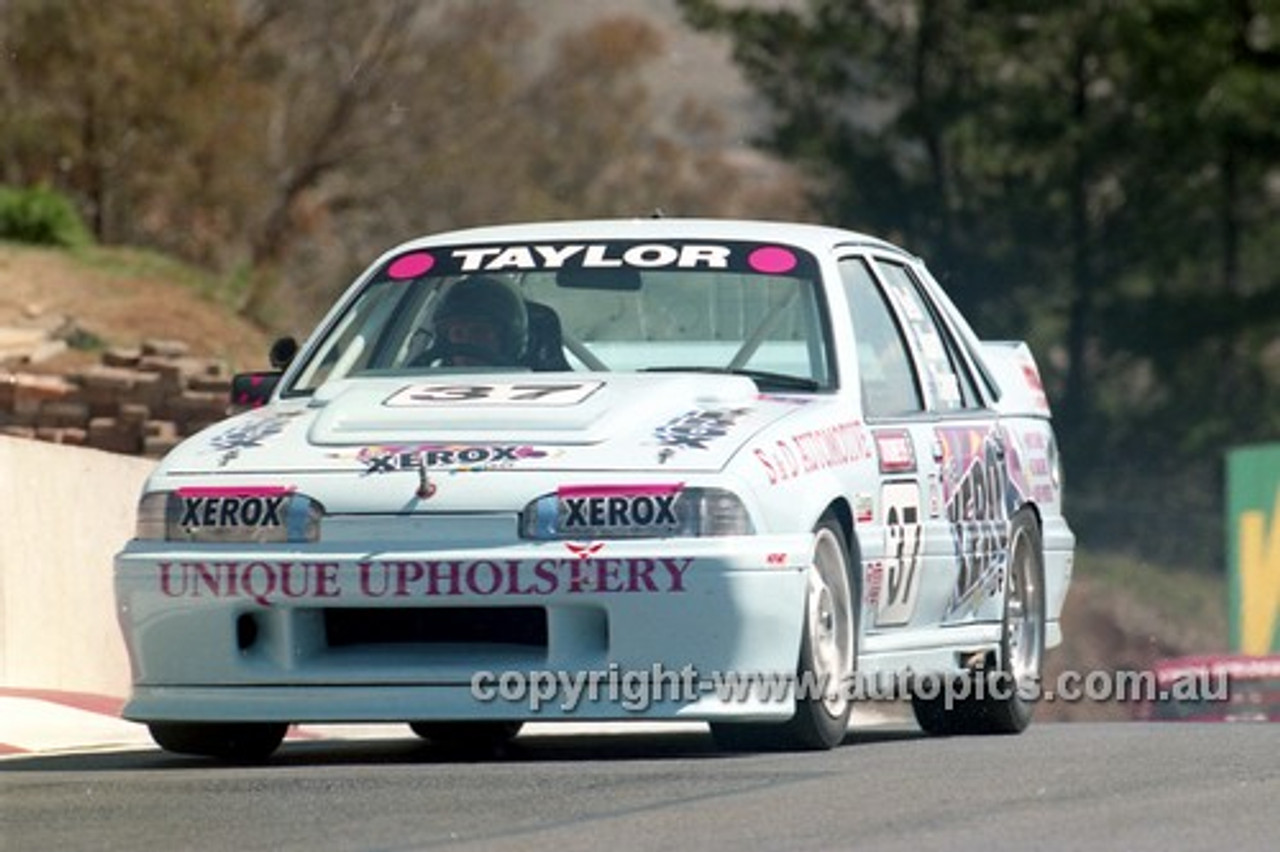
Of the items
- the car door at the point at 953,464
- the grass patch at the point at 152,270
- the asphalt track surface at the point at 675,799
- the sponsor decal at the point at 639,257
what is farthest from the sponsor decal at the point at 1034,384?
the grass patch at the point at 152,270

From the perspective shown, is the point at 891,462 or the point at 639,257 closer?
the point at 891,462

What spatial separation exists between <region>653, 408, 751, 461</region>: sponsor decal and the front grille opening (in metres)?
0.55

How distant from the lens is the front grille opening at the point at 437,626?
8.63m

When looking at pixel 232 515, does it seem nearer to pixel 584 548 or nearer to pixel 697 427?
pixel 584 548

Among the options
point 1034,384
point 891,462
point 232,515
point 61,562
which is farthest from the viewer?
point 61,562

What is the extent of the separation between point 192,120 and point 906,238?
1484cm

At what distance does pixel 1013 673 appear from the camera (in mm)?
10719

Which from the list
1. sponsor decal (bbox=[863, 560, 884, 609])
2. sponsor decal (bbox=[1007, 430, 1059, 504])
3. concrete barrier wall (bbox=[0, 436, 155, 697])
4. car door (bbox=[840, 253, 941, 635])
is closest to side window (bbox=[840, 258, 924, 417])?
car door (bbox=[840, 253, 941, 635])

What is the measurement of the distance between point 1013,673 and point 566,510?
266 cm

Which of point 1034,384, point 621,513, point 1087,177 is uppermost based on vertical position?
point 621,513

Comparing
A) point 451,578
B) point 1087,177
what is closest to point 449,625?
point 451,578

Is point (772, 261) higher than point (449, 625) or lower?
higher

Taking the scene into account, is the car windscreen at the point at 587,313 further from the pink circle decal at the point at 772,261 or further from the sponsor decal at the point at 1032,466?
the sponsor decal at the point at 1032,466

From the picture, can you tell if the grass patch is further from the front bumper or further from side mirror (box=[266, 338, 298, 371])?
the front bumper
